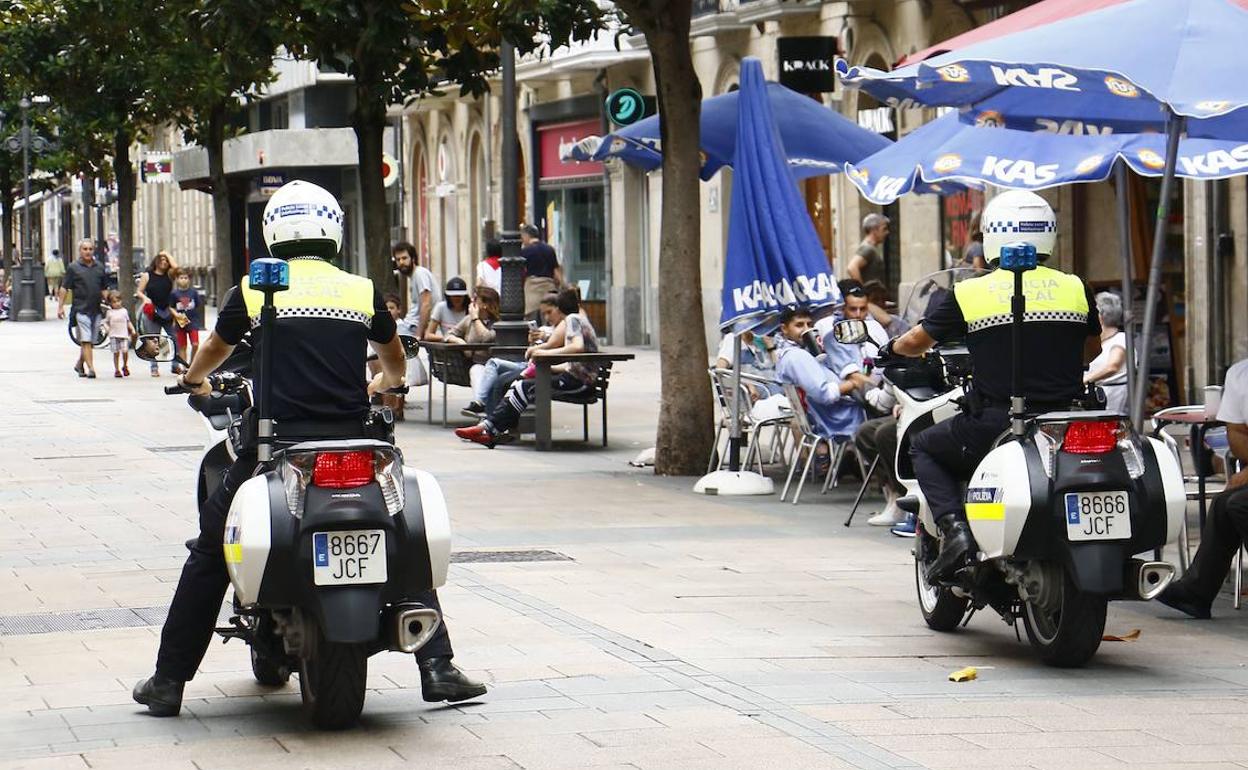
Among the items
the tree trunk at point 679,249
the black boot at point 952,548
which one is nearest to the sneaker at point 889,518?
the tree trunk at point 679,249

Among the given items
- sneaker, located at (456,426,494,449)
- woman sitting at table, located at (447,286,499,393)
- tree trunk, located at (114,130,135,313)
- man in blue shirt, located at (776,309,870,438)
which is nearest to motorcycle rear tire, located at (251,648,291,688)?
man in blue shirt, located at (776,309,870,438)

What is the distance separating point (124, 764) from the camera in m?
6.65

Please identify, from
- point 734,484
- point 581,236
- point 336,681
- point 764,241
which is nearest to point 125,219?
point 581,236

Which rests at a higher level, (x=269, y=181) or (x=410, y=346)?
(x=269, y=181)

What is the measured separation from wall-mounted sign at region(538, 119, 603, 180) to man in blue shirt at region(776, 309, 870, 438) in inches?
959

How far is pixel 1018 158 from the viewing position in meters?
14.2

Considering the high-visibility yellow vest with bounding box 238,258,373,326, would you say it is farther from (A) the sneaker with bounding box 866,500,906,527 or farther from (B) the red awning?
(A) the sneaker with bounding box 866,500,906,527

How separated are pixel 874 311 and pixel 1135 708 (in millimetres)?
7654

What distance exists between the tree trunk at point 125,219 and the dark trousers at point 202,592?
3285cm

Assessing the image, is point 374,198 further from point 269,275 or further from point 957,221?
point 269,275

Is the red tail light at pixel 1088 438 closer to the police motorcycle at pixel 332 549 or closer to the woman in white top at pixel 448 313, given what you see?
the police motorcycle at pixel 332 549

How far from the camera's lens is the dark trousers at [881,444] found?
1244 cm

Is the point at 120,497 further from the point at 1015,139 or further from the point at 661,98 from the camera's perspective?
the point at 1015,139

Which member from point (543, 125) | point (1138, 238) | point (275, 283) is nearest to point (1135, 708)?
point (275, 283)
